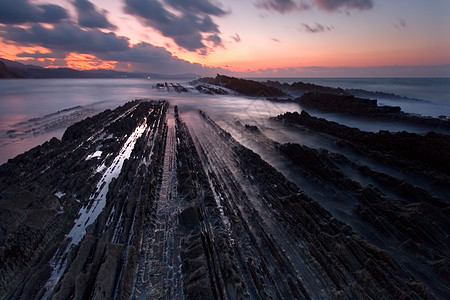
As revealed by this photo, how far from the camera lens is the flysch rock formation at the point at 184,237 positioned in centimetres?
490

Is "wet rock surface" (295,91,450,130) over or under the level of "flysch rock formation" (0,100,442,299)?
over

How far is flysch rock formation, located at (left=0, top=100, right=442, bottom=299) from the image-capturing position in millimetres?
4902

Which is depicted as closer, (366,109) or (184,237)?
(184,237)

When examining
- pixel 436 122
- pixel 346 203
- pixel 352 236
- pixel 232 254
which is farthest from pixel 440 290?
pixel 436 122

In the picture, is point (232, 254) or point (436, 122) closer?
point (232, 254)

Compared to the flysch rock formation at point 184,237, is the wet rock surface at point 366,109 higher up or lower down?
higher up

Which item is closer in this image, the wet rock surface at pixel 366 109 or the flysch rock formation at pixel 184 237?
the flysch rock formation at pixel 184 237

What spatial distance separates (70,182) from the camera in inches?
360

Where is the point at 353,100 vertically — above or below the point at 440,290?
above

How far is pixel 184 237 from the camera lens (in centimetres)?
652

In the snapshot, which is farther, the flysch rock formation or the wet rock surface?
the wet rock surface

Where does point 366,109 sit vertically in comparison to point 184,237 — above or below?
above

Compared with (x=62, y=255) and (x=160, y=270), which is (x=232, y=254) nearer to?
(x=160, y=270)

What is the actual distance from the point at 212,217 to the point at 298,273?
119 inches
